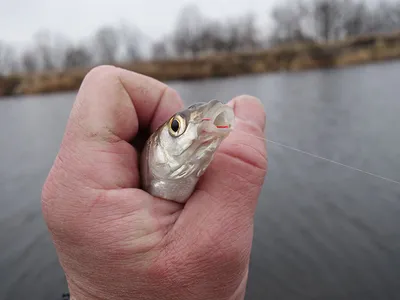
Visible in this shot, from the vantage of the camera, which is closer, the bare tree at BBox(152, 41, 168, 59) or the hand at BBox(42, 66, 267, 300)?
the hand at BBox(42, 66, 267, 300)

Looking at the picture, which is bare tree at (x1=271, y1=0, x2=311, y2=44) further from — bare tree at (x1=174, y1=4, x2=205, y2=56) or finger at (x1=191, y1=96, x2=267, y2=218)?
finger at (x1=191, y1=96, x2=267, y2=218)

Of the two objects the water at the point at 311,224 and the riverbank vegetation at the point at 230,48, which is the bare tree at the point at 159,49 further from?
the water at the point at 311,224

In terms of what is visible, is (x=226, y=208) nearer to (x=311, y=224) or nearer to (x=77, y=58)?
(x=311, y=224)

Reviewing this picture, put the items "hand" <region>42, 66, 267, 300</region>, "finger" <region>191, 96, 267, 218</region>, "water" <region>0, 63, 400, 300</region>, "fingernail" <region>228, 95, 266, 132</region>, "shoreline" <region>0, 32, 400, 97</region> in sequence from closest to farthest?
"hand" <region>42, 66, 267, 300</region>
"finger" <region>191, 96, 267, 218</region>
"fingernail" <region>228, 95, 266, 132</region>
"water" <region>0, 63, 400, 300</region>
"shoreline" <region>0, 32, 400, 97</region>

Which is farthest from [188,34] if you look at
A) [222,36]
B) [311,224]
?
[311,224]

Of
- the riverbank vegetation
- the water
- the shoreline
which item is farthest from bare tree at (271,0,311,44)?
the water

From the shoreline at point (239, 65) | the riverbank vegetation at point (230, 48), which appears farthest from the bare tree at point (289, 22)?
Answer: the shoreline at point (239, 65)

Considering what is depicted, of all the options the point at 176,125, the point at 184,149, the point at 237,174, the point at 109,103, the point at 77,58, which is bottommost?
the point at 237,174

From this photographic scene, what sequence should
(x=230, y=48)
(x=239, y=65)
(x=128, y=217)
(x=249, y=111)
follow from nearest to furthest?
(x=128, y=217)
(x=249, y=111)
(x=239, y=65)
(x=230, y=48)
